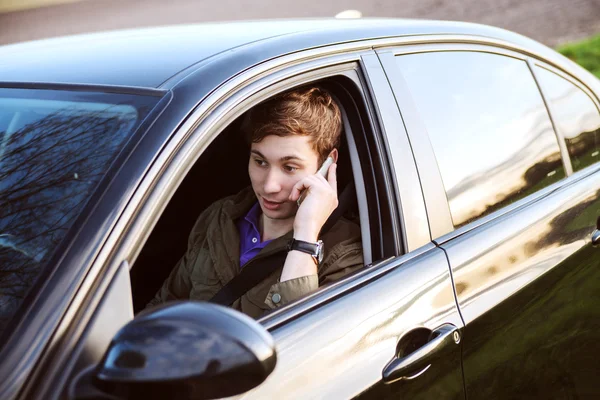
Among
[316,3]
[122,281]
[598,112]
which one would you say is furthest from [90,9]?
[122,281]

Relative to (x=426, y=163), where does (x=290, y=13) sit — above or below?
above

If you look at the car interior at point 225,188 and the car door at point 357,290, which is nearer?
the car door at point 357,290

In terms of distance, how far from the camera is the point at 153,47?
2.11m

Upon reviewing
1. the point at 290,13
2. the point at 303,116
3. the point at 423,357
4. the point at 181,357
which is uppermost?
the point at 290,13

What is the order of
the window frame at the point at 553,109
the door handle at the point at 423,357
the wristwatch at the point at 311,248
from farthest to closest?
the window frame at the point at 553,109, the wristwatch at the point at 311,248, the door handle at the point at 423,357

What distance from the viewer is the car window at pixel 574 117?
2830 millimetres

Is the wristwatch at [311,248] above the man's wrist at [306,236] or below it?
below

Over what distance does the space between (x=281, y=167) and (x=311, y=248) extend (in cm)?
35

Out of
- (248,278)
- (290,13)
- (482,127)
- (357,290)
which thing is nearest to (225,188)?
(248,278)

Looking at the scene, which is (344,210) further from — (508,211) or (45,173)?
(45,173)

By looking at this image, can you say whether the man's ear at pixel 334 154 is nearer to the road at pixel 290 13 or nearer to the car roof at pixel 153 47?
the car roof at pixel 153 47

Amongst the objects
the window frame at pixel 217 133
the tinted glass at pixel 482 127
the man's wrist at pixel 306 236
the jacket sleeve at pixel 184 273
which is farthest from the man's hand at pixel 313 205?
the jacket sleeve at pixel 184 273

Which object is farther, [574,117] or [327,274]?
[574,117]

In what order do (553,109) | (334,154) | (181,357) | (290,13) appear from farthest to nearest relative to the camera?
(290,13), (553,109), (334,154), (181,357)
